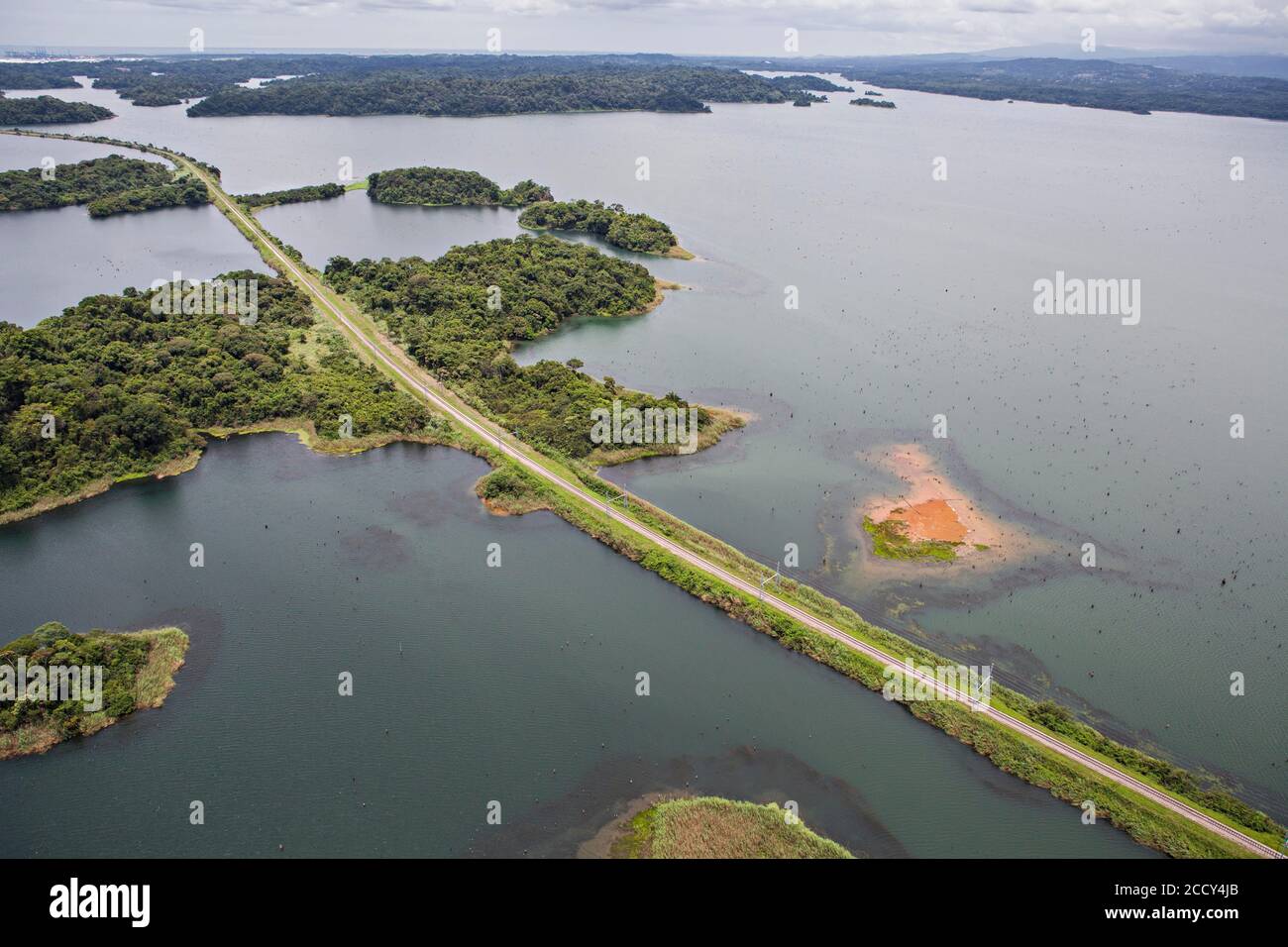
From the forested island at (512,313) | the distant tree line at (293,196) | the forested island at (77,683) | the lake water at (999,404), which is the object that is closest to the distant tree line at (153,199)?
the distant tree line at (293,196)

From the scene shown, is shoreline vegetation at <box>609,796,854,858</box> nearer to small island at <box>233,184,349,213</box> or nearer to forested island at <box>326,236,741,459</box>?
forested island at <box>326,236,741,459</box>

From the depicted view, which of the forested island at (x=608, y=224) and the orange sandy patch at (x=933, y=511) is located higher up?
the forested island at (x=608, y=224)

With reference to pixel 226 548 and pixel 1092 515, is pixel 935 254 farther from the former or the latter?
pixel 226 548

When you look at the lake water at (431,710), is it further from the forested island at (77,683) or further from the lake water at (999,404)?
the forested island at (77,683)

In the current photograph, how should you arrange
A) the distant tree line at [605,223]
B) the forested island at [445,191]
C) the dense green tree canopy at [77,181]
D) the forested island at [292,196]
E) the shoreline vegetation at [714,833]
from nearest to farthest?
the shoreline vegetation at [714,833], the distant tree line at [605,223], the dense green tree canopy at [77,181], the forested island at [292,196], the forested island at [445,191]

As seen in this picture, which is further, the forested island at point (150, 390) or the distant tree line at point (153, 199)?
the distant tree line at point (153, 199)

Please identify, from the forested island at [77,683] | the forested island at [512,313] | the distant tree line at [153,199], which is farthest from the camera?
the distant tree line at [153,199]

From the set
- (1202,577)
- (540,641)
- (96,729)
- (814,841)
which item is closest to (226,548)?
(96,729)

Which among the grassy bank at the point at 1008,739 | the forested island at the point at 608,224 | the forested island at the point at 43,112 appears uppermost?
the forested island at the point at 43,112
